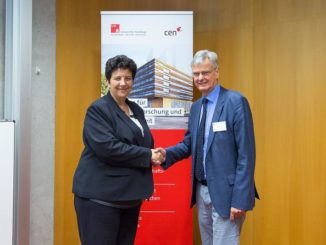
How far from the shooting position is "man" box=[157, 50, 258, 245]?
195cm

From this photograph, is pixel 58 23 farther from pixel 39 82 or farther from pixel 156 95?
pixel 156 95

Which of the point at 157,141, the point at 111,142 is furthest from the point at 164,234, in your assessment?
the point at 111,142

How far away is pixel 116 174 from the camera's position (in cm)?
185

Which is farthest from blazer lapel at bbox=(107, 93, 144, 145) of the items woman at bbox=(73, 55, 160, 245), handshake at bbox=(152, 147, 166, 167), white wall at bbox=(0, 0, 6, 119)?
white wall at bbox=(0, 0, 6, 119)

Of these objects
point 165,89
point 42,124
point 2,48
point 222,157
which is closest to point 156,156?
point 222,157

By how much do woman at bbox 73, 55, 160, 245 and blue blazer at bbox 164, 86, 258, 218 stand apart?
36 centimetres

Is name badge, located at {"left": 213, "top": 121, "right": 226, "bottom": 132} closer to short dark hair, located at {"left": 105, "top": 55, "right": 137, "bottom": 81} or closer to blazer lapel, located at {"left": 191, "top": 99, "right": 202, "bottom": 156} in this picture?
blazer lapel, located at {"left": 191, "top": 99, "right": 202, "bottom": 156}

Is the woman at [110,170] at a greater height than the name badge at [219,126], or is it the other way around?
the name badge at [219,126]

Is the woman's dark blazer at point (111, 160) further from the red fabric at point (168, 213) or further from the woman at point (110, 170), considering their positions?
the red fabric at point (168, 213)

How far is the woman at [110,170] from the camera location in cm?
183

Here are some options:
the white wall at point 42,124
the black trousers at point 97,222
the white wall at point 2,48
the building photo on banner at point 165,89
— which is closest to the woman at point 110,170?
the black trousers at point 97,222

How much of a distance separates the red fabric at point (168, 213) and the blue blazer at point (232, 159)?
919mm

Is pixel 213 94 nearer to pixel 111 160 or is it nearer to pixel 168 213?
pixel 111 160

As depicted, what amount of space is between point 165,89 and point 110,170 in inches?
46.9
